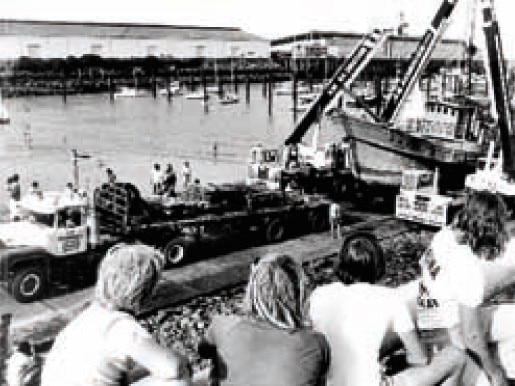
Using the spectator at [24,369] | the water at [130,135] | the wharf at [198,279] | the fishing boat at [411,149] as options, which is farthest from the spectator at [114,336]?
the fishing boat at [411,149]

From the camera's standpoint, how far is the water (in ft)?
8.00

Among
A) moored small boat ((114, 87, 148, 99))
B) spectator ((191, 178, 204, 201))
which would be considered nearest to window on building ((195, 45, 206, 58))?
moored small boat ((114, 87, 148, 99))

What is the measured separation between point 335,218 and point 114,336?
244 centimetres

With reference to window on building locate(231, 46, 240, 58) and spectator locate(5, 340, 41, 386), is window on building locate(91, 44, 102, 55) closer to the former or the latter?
window on building locate(231, 46, 240, 58)

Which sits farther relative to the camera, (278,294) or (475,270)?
(475,270)

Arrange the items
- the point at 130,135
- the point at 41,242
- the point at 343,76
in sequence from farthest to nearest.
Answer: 1. the point at 41,242
2. the point at 343,76
3. the point at 130,135

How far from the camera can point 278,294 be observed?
150 centimetres

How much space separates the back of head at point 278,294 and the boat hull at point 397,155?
238cm

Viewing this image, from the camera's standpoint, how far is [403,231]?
3.76 meters

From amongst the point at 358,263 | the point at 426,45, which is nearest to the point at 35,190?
the point at 358,263

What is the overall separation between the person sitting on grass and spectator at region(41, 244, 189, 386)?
1.55 ft

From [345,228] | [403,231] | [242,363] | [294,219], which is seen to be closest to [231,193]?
[294,219]

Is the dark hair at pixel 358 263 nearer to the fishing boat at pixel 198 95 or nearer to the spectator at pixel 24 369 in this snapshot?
the spectator at pixel 24 369

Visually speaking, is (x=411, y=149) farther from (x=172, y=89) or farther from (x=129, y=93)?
(x=129, y=93)
